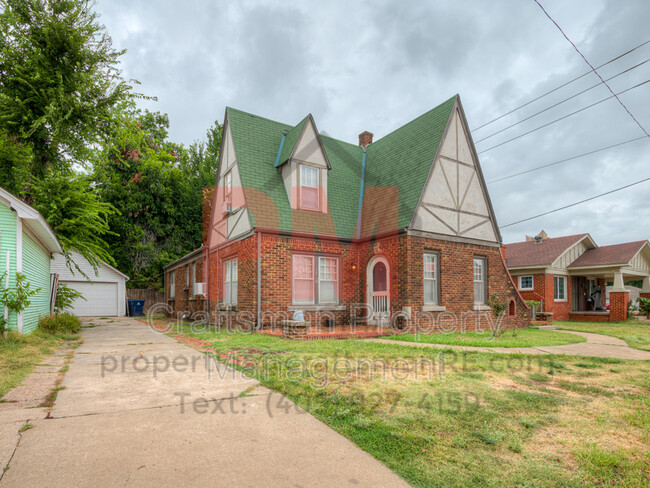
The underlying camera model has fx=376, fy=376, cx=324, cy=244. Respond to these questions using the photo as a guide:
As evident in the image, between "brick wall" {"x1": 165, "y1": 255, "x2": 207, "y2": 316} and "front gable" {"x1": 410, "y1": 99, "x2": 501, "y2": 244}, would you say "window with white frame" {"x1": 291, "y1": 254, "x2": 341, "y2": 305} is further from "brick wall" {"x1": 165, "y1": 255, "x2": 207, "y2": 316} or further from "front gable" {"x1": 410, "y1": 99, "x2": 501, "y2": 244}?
"brick wall" {"x1": 165, "y1": 255, "x2": 207, "y2": 316}

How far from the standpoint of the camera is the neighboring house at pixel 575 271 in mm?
20734

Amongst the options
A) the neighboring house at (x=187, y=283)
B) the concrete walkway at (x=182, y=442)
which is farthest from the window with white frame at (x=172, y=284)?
the concrete walkway at (x=182, y=442)

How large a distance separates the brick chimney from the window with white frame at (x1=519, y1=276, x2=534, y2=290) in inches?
494

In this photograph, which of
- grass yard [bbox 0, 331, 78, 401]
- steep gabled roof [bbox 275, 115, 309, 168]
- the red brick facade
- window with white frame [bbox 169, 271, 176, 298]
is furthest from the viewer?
window with white frame [bbox 169, 271, 176, 298]

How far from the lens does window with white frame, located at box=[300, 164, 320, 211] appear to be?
13.3 meters

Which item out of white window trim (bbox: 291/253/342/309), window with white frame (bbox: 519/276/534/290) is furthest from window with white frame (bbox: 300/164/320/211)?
A: window with white frame (bbox: 519/276/534/290)

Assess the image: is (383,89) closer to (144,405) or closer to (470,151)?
(470,151)

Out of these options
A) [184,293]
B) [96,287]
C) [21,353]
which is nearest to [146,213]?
[96,287]

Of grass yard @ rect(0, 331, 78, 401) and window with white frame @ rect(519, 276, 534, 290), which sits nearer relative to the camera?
grass yard @ rect(0, 331, 78, 401)

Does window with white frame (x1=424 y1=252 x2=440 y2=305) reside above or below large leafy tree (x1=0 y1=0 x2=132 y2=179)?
below

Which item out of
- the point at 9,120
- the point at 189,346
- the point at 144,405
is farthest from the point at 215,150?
the point at 144,405

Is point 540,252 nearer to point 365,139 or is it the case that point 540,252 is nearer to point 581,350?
point 365,139

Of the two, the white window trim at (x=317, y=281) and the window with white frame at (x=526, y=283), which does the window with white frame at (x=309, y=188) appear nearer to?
the white window trim at (x=317, y=281)

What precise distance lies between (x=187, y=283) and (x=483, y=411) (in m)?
17.9
